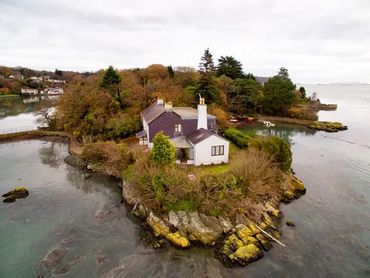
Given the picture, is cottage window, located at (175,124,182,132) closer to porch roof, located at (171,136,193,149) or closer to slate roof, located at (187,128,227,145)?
porch roof, located at (171,136,193,149)

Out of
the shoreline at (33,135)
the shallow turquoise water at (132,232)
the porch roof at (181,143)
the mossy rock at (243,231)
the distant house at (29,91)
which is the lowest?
the shallow turquoise water at (132,232)

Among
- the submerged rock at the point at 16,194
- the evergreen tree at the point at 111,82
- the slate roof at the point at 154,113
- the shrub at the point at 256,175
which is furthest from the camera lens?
the evergreen tree at the point at 111,82

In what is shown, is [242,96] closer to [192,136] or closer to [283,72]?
[283,72]

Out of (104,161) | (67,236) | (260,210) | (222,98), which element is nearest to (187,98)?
(222,98)

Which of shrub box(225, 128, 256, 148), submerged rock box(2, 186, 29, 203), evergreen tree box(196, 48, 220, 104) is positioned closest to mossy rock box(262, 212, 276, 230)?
shrub box(225, 128, 256, 148)

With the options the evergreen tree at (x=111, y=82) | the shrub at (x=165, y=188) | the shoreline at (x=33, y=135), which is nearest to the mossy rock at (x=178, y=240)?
the shrub at (x=165, y=188)

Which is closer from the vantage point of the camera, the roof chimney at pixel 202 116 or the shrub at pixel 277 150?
the shrub at pixel 277 150

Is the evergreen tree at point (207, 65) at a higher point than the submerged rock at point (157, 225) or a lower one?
higher

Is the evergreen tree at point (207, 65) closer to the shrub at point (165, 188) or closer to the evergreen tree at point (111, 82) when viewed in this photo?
the evergreen tree at point (111, 82)
